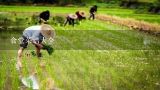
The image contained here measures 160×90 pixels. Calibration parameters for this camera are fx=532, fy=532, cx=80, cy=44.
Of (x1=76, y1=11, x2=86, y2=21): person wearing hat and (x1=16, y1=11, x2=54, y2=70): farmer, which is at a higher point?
(x1=16, y1=11, x2=54, y2=70): farmer

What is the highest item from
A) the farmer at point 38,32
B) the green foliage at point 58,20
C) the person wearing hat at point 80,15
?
the farmer at point 38,32

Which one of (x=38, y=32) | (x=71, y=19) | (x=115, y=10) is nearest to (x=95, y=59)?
(x=38, y=32)

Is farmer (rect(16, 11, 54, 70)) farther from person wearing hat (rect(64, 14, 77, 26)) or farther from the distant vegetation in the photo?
person wearing hat (rect(64, 14, 77, 26))

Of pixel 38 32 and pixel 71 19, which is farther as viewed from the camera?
pixel 71 19

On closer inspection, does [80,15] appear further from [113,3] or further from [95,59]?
[95,59]

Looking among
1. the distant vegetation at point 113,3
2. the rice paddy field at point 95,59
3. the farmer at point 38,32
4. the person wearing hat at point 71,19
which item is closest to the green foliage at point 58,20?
the person wearing hat at point 71,19

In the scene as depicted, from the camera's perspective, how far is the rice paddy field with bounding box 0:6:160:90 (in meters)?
7.61

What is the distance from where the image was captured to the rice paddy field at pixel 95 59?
7613 millimetres

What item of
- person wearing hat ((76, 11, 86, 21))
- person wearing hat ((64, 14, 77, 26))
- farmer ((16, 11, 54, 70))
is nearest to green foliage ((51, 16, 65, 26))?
person wearing hat ((64, 14, 77, 26))

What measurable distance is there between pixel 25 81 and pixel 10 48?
12.5 feet

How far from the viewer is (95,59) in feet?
32.9

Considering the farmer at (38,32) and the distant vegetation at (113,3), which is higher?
the farmer at (38,32)

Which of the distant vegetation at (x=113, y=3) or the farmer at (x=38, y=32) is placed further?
the distant vegetation at (x=113, y=3)

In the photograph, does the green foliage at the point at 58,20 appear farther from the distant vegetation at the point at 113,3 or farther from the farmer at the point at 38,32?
the farmer at the point at 38,32
